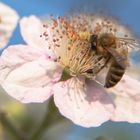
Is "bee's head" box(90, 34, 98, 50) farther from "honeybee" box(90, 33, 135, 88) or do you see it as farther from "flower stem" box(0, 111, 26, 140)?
"flower stem" box(0, 111, 26, 140)

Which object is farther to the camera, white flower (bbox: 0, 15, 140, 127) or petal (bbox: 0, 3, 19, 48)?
petal (bbox: 0, 3, 19, 48)

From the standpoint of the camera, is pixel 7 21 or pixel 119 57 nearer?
pixel 119 57

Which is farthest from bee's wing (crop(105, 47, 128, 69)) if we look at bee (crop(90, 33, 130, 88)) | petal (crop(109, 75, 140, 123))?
petal (crop(109, 75, 140, 123))

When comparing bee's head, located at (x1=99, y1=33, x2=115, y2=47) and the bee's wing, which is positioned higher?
bee's head, located at (x1=99, y1=33, x2=115, y2=47)

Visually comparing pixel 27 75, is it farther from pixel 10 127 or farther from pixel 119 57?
pixel 119 57


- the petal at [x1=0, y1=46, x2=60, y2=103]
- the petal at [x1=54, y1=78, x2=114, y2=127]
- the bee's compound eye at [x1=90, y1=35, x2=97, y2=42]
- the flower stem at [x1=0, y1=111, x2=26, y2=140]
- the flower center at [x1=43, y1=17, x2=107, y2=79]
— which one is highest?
the bee's compound eye at [x1=90, y1=35, x2=97, y2=42]

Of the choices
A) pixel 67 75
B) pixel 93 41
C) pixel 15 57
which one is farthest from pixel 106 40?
pixel 15 57
